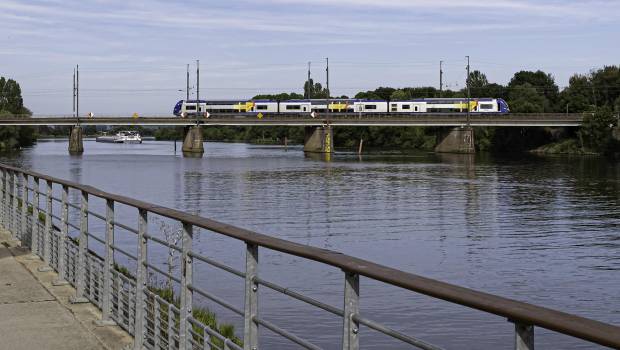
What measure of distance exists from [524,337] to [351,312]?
1.44 metres

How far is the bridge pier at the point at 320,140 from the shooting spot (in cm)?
13612

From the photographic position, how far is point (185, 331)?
7.57m

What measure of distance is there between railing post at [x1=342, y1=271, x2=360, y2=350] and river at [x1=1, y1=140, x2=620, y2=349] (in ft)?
35.4

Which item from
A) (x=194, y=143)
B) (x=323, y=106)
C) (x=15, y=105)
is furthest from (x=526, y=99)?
(x=15, y=105)

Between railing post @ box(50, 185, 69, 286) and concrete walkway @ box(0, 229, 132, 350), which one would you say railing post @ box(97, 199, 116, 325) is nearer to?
concrete walkway @ box(0, 229, 132, 350)

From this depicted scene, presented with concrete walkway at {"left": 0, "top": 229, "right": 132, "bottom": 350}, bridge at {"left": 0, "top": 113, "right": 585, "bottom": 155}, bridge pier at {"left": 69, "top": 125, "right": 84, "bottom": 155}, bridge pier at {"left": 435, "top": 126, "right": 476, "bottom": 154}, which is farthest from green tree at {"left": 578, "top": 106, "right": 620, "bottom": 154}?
concrete walkway at {"left": 0, "top": 229, "right": 132, "bottom": 350}

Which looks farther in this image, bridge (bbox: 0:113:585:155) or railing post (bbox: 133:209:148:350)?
bridge (bbox: 0:113:585:155)

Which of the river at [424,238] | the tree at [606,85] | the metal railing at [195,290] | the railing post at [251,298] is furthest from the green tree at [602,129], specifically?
the railing post at [251,298]

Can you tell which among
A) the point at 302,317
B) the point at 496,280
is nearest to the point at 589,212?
the point at 496,280

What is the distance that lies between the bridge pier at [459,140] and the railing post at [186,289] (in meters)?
129

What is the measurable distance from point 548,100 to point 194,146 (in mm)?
73340

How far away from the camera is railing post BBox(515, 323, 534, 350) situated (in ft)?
10.8

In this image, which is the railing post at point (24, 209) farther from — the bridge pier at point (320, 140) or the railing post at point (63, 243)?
the bridge pier at point (320, 140)

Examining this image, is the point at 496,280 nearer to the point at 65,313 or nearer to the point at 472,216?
the point at 65,313
